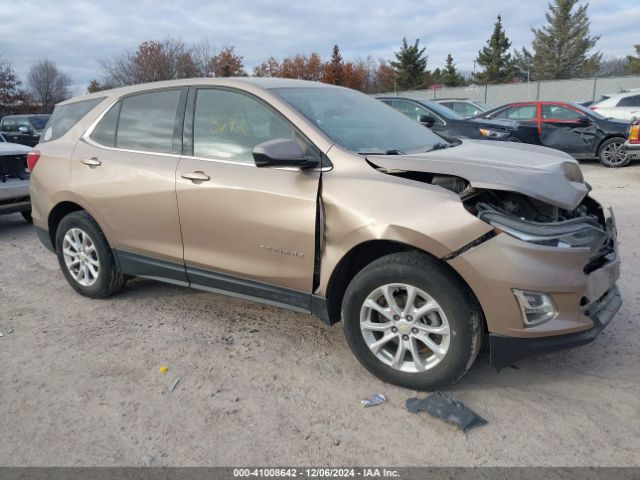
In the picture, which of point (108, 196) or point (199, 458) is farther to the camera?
point (108, 196)

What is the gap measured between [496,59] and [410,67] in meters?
9.19

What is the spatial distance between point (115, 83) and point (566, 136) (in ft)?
127

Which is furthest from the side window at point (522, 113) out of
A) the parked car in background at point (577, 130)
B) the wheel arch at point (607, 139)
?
the wheel arch at point (607, 139)

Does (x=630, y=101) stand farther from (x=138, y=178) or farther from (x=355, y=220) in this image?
(x=138, y=178)

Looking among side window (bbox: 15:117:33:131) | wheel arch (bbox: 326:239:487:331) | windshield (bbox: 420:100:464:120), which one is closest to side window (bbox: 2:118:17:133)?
side window (bbox: 15:117:33:131)

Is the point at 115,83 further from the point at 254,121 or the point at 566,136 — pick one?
the point at 254,121

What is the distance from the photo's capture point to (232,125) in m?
3.68

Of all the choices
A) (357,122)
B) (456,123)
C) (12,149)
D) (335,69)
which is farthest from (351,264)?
(335,69)

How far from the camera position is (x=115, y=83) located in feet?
140

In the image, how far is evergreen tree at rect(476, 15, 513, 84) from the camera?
55125 millimetres

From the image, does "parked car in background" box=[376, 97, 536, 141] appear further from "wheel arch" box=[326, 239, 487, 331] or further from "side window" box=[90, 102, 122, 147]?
"wheel arch" box=[326, 239, 487, 331]

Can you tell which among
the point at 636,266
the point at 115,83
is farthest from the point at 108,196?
the point at 115,83

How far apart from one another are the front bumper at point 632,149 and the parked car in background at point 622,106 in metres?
3.21

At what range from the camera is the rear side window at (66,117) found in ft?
15.3
